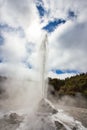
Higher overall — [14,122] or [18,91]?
[18,91]

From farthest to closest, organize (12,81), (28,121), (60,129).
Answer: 1. (12,81)
2. (28,121)
3. (60,129)

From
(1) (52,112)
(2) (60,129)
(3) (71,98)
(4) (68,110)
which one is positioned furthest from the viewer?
(3) (71,98)

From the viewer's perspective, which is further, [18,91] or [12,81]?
[12,81]

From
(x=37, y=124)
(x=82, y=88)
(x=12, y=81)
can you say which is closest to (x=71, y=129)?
(x=37, y=124)

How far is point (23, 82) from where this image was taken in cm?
5334

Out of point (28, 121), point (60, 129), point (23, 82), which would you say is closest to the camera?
point (60, 129)

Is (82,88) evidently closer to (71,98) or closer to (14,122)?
(71,98)

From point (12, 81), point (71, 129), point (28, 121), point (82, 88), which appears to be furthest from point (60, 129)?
point (12, 81)

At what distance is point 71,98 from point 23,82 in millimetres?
10879

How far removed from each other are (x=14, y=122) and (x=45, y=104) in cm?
337

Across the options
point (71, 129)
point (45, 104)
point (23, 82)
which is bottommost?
point (71, 129)

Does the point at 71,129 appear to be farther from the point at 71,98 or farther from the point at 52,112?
the point at 71,98

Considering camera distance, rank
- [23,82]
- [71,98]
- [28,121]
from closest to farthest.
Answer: [28,121], [71,98], [23,82]

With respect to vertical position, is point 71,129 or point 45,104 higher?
point 45,104
